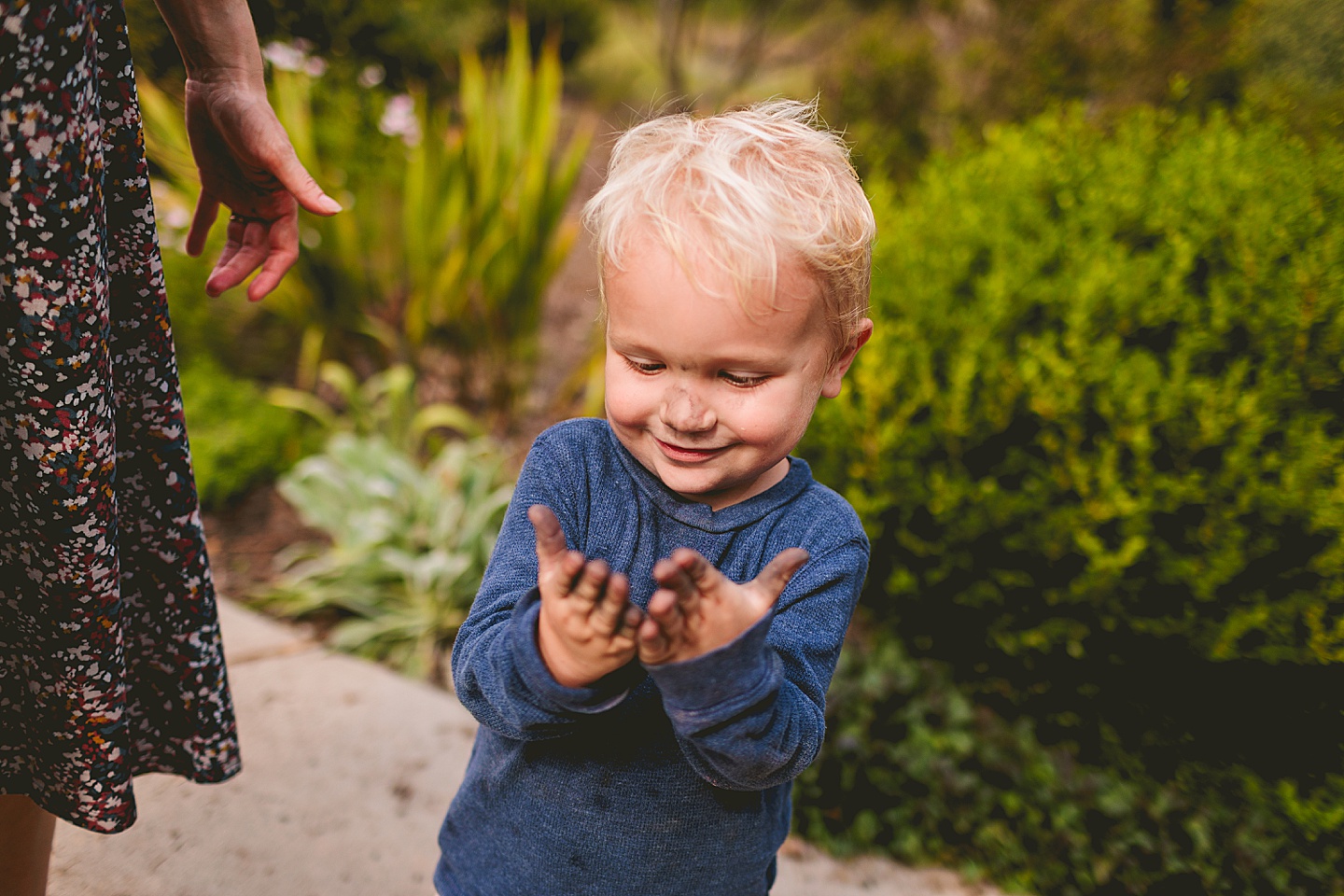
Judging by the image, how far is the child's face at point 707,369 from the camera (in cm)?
92

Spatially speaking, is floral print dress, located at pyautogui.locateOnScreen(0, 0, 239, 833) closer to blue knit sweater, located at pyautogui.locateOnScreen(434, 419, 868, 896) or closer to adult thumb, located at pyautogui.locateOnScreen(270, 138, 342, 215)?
adult thumb, located at pyautogui.locateOnScreen(270, 138, 342, 215)

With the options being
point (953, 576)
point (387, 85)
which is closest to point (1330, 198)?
point (953, 576)

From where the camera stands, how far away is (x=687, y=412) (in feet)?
3.10

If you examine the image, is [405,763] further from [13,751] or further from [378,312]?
[378,312]

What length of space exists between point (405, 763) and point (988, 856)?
1.50 m

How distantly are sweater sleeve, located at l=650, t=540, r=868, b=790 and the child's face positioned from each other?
0.16 m

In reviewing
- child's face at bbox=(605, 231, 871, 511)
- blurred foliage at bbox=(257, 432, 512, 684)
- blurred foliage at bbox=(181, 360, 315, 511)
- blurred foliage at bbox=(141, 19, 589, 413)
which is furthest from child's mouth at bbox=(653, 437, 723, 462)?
blurred foliage at bbox=(181, 360, 315, 511)

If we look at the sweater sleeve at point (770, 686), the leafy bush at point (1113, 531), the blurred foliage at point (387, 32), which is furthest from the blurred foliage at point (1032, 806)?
the blurred foliage at point (387, 32)

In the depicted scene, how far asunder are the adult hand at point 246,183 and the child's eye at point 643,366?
621 millimetres

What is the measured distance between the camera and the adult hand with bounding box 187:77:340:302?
1.32 m

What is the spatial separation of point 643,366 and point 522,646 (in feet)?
1.09

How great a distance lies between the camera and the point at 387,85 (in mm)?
4656

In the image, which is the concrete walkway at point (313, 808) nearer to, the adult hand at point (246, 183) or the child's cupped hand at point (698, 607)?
the adult hand at point (246, 183)

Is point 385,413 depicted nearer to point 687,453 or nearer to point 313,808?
point 313,808
